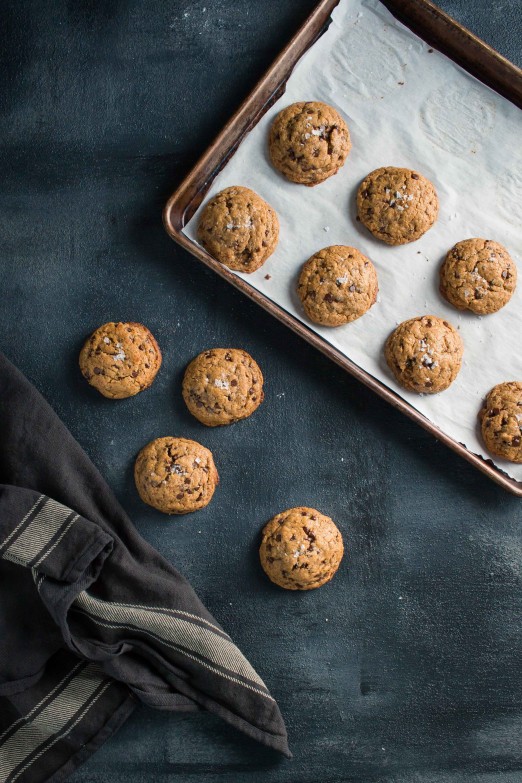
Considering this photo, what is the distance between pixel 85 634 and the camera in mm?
1542

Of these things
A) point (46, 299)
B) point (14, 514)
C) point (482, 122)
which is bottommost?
point (14, 514)

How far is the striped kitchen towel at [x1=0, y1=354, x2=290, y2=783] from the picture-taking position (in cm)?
151

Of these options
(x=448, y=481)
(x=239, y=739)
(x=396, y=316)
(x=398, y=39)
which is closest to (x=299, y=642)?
(x=239, y=739)

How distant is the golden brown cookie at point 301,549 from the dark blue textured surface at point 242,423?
45mm

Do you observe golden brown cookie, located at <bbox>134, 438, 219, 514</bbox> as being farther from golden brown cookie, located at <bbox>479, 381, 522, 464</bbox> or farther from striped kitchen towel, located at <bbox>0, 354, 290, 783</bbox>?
golden brown cookie, located at <bbox>479, 381, 522, 464</bbox>

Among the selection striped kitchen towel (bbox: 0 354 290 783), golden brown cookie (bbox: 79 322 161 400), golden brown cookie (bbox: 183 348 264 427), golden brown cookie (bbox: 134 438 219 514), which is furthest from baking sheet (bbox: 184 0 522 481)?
striped kitchen towel (bbox: 0 354 290 783)

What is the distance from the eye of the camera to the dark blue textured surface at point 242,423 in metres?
Answer: 1.63

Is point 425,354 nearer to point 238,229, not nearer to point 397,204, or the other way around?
point 397,204

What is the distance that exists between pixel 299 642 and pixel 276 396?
1.87 feet

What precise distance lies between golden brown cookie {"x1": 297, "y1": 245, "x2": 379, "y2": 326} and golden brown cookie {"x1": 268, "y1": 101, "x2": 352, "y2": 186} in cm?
18

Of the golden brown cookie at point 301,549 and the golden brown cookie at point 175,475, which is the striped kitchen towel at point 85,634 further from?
the golden brown cookie at point 301,549

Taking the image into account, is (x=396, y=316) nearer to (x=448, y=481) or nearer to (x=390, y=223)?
(x=390, y=223)

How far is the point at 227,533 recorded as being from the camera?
164cm

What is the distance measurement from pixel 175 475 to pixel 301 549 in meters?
0.32
